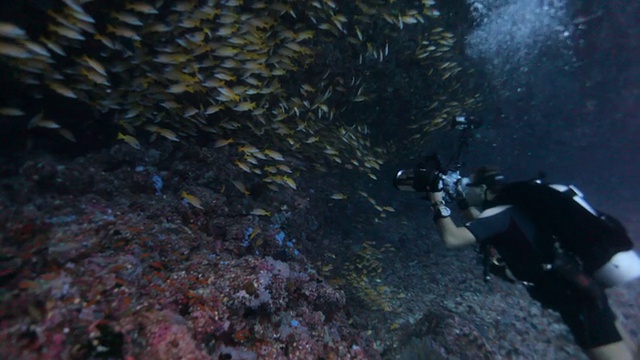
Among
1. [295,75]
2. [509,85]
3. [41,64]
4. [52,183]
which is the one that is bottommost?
[52,183]

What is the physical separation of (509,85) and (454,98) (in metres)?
4.87

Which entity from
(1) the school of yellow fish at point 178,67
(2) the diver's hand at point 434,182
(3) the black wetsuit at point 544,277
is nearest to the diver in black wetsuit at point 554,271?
(3) the black wetsuit at point 544,277

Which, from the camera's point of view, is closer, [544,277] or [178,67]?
[544,277]

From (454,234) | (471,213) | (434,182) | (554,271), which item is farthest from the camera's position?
(471,213)

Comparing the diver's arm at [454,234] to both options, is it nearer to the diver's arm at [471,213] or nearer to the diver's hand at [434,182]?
the diver's hand at [434,182]

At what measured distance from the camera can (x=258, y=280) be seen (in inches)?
140

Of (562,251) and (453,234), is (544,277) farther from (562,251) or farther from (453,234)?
(453,234)

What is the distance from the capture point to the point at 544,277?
3641mm

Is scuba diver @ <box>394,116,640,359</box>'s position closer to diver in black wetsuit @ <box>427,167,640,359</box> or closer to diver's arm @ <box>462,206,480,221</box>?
diver in black wetsuit @ <box>427,167,640,359</box>

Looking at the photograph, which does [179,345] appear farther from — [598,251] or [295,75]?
[295,75]

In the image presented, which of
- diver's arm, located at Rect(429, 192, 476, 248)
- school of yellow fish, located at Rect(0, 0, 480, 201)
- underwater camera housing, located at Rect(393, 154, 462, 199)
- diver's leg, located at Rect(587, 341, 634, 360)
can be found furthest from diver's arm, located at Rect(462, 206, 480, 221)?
school of yellow fish, located at Rect(0, 0, 480, 201)

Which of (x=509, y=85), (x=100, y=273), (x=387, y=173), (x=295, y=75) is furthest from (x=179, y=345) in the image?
(x=509, y=85)

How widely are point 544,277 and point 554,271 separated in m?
0.14

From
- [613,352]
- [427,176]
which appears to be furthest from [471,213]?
[613,352]
